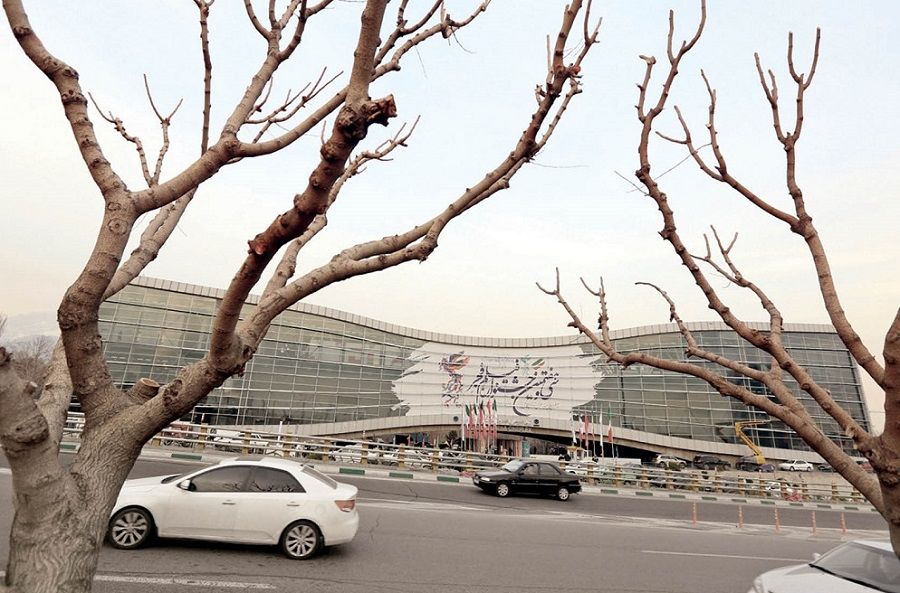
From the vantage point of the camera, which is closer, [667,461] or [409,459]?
[409,459]

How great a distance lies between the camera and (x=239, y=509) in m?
6.68

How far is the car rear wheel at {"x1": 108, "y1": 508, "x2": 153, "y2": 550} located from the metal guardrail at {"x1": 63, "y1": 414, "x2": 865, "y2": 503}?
12.3m

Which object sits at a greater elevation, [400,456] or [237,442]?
[237,442]

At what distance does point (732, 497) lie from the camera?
21.9 meters

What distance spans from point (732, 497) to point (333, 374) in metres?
37.4

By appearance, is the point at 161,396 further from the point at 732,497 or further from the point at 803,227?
the point at 732,497

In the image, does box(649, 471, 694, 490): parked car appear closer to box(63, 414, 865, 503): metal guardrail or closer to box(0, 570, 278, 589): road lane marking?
box(63, 414, 865, 503): metal guardrail

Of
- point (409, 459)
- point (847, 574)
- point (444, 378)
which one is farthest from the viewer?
point (444, 378)

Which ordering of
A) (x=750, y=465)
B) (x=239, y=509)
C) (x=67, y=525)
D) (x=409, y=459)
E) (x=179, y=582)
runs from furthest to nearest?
(x=750, y=465), (x=409, y=459), (x=239, y=509), (x=179, y=582), (x=67, y=525)

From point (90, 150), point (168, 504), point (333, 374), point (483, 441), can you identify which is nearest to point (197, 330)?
point (333, 374)

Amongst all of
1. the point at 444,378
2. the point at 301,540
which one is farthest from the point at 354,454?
the point at 444,378

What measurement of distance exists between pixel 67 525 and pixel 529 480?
15847 millimetres

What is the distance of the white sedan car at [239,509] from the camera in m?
6.51

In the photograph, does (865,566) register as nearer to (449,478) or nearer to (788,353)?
(788,353)
